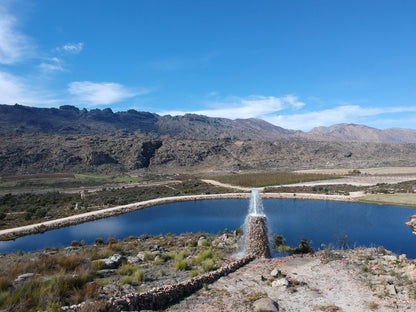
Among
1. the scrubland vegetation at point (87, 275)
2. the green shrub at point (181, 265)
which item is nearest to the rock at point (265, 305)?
the scrubland vegetation at point (87, 275)

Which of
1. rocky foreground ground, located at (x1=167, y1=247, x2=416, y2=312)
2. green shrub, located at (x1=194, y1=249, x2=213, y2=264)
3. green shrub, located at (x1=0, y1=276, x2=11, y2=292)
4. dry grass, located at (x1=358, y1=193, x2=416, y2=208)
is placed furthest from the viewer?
dry grass, located at (x1=358, y1=193, x2=416, y2=208)

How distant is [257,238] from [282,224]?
12.6 meters

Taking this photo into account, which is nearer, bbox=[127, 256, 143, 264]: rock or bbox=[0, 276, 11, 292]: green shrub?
bbox=[0, 276, 11, 292]: green shrub

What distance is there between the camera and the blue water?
20500 millimetres

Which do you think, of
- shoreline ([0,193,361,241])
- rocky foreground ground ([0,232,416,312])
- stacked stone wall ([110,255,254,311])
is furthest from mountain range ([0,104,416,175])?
stacked stone wall ([110,255,254,311])

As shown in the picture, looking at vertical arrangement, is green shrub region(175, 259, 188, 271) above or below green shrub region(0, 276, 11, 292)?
below

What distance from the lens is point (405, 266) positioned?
10273 millimetres

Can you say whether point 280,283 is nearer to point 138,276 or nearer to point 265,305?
point 265,305

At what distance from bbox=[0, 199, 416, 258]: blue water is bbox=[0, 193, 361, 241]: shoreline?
0.97 meters

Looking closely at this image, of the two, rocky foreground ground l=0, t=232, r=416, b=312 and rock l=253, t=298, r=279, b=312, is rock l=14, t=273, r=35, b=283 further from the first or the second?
rock l=253, t=298, r=279, b=312

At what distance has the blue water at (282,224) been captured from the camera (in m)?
20.5

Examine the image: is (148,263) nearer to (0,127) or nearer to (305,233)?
(305,233)

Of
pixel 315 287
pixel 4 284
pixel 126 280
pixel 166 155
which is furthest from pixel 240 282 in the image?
pixel 166 155

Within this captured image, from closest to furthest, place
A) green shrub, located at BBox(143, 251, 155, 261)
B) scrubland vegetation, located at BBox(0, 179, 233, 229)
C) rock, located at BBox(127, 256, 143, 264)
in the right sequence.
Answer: rock, located at BBox(127, 256, 143, 264) → green shrub, located at BBox(143, 251, 155, 261) → scrubland vegetation, located at BBox(0, 179, 233, 229)
